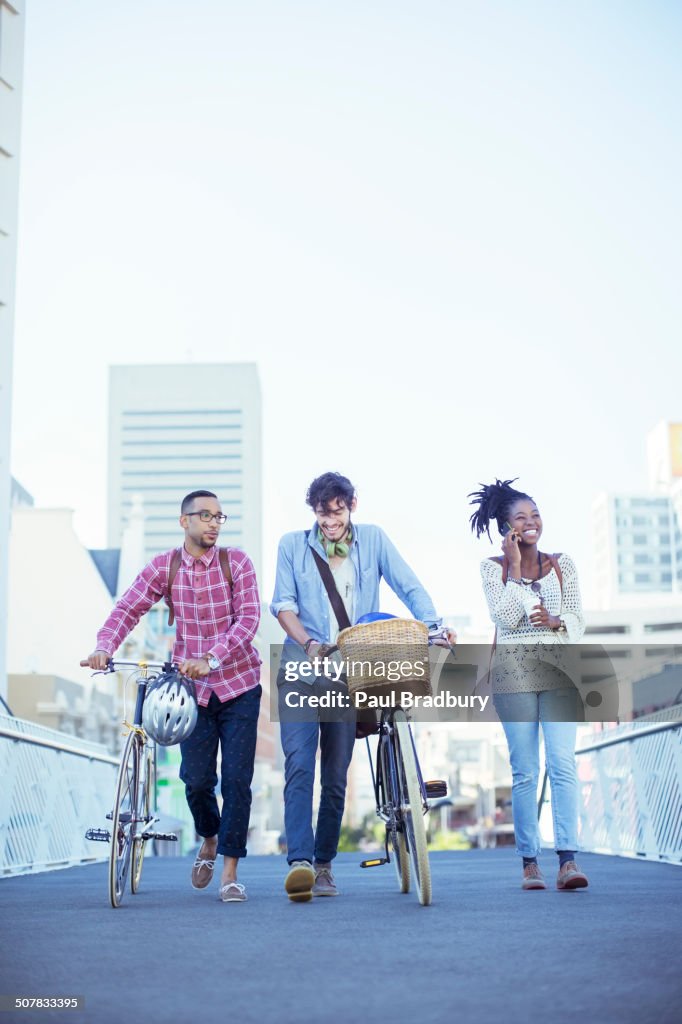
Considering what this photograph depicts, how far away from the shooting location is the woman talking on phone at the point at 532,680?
738 cm

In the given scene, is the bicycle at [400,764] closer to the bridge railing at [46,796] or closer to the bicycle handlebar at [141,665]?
the bicycle handlebar at [141,665]

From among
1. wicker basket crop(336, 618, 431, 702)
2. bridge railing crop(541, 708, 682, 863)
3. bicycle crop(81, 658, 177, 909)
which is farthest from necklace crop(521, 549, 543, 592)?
bridge railing crop(541, 708, 682, 863)

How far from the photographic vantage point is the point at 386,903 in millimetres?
6461

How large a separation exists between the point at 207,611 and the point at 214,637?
0.45 feet

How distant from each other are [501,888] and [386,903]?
1.22m

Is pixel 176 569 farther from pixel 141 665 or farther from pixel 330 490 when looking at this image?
pixel 330 490

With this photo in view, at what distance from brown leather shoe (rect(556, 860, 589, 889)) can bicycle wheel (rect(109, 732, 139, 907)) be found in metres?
2.10

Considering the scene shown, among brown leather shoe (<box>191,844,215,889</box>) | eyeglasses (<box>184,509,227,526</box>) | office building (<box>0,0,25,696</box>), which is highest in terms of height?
office building (<box>0,0,25,696</box>)

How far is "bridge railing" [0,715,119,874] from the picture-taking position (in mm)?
10430

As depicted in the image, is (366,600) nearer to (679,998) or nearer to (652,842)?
(679,998)

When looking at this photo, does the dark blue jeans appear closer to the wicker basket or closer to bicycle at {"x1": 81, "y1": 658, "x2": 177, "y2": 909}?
bicycle at {"x1": 81, "y1": 658, "x2": 177, "y2": 909}

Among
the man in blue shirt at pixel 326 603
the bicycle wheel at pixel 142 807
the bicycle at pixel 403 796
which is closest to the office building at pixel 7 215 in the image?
the bicycle wheel at pixel 142 807

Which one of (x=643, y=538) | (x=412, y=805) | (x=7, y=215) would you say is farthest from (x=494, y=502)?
(x=643, y=538)

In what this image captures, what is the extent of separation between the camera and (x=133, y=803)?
23.0ft
